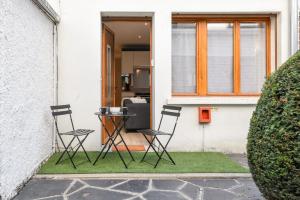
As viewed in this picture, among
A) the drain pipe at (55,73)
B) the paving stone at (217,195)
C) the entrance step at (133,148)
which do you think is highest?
the drain pipe at (55,73)

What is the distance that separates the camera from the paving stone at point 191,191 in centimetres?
365

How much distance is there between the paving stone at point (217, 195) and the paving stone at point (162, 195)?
329 millimetres

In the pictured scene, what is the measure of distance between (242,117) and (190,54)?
165 cm

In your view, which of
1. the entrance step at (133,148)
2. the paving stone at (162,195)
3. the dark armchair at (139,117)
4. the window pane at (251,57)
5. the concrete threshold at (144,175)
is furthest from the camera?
the dark armchair at (139,117)

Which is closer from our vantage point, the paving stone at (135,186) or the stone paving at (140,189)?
the stone paving at (140,189)

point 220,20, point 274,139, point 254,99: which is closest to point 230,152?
point 254,99

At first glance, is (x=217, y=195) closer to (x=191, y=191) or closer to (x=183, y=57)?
(x=191, y=191)

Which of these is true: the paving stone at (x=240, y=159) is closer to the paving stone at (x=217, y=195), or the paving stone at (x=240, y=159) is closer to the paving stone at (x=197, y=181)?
the paving stone at (x=197, y=181)

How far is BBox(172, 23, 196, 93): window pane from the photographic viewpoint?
6.15 m

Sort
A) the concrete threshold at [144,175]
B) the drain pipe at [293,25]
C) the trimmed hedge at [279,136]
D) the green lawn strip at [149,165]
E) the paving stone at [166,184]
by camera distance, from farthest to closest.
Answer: the drain pipe at [293,25]
the green lawn strip at [149,165]
the concrete threshold at [144,175]
the paving stone at [166,184]
the trimmed hedge at [279,136]

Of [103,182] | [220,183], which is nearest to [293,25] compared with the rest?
[220,183]

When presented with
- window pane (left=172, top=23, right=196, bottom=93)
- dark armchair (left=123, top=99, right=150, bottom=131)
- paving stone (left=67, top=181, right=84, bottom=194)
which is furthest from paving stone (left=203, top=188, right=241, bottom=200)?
dark armchair (left=123, top=99, right=150, bottom=131)

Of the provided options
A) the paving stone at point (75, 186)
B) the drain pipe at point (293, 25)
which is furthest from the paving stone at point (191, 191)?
the drain pipe at point (293, 25)

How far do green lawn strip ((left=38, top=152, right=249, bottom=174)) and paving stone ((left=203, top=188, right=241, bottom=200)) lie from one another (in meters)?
0.73
